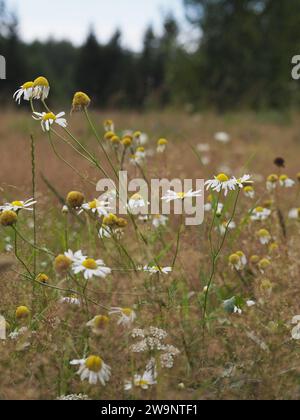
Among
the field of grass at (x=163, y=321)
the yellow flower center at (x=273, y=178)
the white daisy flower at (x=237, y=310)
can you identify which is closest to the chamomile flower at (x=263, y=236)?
the field of grass at (x=163, y=321)

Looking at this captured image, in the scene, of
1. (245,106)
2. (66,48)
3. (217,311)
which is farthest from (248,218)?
(66,48)

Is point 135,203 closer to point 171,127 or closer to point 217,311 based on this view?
point 217,311

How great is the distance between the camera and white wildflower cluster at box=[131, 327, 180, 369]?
44.1 inches

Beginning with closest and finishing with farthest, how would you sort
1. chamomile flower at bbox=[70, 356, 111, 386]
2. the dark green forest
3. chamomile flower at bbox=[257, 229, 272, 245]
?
1. chamomile flower at bbox=[70, 356, 111, 386]
2. chamomile flower at bbox=[257, 229, 272, 245]
3. the dark green forest

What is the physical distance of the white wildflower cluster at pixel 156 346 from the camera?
1120 millimetres

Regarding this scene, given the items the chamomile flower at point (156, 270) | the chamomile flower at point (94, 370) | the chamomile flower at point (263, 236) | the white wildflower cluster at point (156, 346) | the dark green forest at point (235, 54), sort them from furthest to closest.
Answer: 1. the dark green forest at point (235, 54)
2. the chamomile flower at point (263, 236)
3. the chamomile flower at point (156, 270)
4. the white wildflower cluster at point (156, 346)
5. the chamomile flower at point (94, 370)

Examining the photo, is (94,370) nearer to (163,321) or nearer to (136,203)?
(163,321)

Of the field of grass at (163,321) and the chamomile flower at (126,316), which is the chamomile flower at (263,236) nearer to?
the field of grass at (163,321)

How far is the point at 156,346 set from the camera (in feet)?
3.60

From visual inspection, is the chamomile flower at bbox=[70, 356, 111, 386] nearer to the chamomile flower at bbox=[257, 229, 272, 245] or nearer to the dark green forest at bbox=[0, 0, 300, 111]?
the chamomile flower at bbox=[257, 229, 272, 245]

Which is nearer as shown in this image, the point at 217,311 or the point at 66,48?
the point at 217,311

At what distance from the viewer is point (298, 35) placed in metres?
13.9

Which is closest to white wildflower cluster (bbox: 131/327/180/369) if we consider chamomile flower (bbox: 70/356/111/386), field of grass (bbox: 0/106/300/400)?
field of grass (bbox: 0/106/300/400)

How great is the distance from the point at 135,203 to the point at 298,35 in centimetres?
1372
